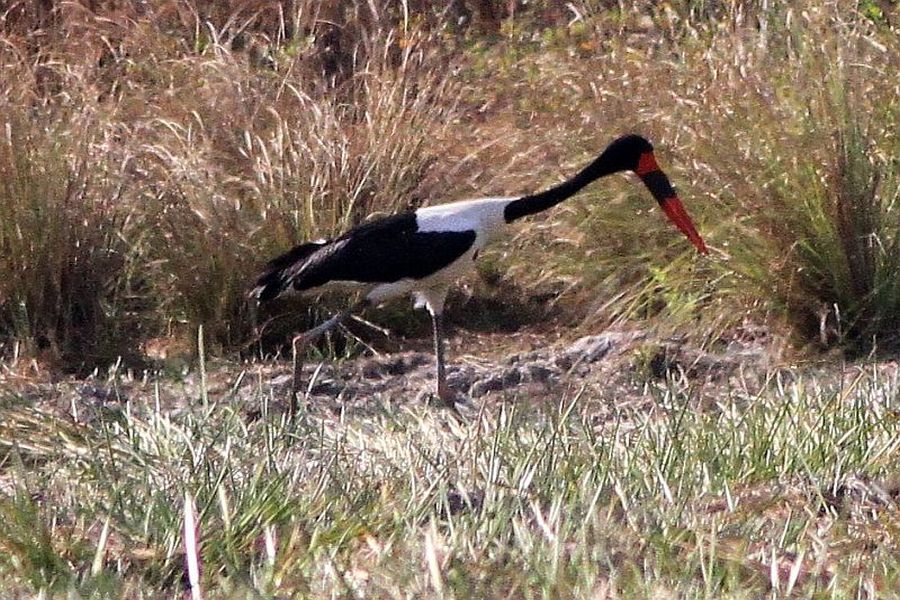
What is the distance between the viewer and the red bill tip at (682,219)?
20.9 feet

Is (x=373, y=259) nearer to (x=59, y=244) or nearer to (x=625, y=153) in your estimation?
(x=625, y=153)

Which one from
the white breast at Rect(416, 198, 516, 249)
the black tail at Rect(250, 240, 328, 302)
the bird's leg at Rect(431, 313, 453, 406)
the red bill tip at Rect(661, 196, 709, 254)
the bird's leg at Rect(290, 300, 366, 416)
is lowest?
the bird's leg at Rect(431, 313, 453, 406)

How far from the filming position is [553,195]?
21.4 feet

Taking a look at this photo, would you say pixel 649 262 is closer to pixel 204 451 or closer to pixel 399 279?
pixel 399 279

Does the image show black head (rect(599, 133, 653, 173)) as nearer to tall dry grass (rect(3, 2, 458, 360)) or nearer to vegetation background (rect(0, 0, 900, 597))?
vegetation background (rect(0, 0, 900, 597))

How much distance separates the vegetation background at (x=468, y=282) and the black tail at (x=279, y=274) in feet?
1.85

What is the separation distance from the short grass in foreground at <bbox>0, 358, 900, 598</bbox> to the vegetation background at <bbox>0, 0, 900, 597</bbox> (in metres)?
0.01

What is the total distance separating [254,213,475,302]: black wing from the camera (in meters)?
6.20

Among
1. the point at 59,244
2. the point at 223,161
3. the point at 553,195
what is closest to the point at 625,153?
the point at 553,195

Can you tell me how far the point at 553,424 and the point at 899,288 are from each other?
8.83 feet

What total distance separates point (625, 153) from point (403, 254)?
1.00 m

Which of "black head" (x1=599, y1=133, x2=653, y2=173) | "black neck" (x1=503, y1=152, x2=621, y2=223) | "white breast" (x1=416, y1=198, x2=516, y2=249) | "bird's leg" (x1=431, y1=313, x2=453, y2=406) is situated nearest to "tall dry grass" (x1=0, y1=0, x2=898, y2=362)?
"black head" (x1=599, y1=133, x2=653, y2=173)

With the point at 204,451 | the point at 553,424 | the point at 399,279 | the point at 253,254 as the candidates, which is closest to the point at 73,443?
the point at 204,451

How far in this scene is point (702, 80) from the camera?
7.27 m
